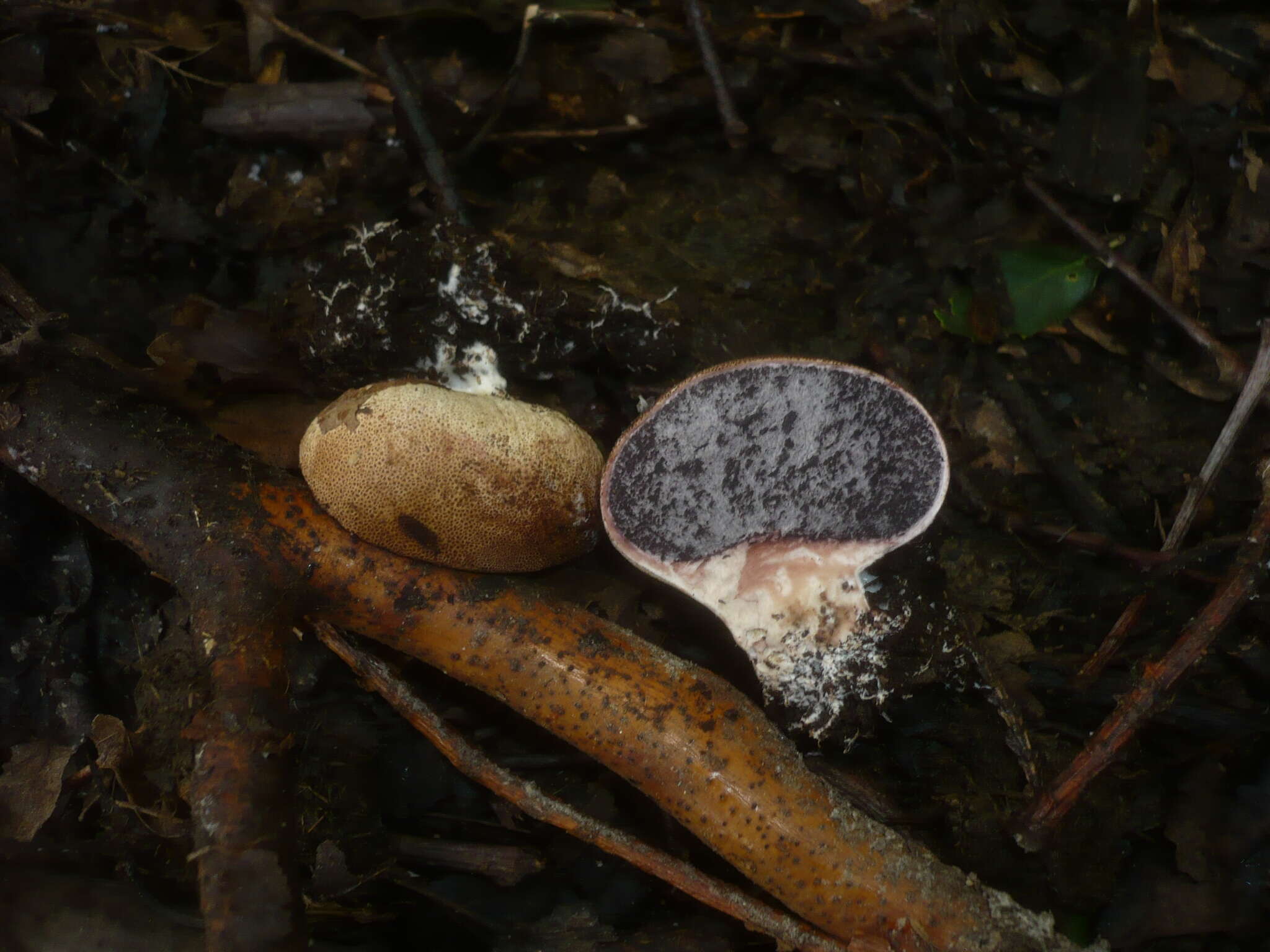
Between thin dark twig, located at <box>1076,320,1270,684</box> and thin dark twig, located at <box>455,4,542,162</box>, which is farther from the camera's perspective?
thin dark twig, located at <box>455,4,542,162</box>

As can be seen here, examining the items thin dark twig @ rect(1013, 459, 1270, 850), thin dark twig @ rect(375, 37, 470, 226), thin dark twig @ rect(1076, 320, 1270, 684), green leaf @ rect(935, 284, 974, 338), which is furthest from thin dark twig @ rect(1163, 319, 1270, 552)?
thin dark twig @ rect(375, 37, 470, 226)

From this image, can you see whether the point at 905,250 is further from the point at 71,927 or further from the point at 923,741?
the point at 71,927

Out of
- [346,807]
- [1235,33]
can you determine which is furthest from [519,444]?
[1235,33]

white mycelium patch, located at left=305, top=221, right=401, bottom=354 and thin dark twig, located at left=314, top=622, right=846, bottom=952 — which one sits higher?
white mycelium patch, located at left=305, top=221, right=401, bottom=354

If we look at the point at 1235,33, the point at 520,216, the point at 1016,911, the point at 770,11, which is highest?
the point at 1235,33

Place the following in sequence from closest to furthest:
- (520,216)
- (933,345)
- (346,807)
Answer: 1. (346,807)
2. (933,345)
3. (520,216)

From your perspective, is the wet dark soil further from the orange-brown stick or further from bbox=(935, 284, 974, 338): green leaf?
the orange-brown stick

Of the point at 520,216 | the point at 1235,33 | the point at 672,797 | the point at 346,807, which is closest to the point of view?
the point at 672,797
